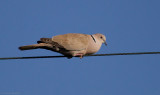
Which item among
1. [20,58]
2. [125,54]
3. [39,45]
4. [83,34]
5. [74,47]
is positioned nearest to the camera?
[20,58]

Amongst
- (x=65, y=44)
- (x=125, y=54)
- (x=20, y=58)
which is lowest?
(x=20, y=58)

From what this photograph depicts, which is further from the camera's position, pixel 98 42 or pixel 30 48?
pixel 98 42

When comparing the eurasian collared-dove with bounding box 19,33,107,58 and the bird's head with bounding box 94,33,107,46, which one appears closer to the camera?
the eurasian collared-dove with bounding box 19,33,107,58

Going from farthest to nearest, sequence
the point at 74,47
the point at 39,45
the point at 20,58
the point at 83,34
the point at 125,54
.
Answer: the point at 83,34, the point at 74,47, the point at 39,45, the point at 125,54, the point at 20,58

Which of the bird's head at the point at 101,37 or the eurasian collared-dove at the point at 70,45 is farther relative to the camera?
the bird's head at the point at 101,37

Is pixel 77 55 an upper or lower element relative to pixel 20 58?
upper

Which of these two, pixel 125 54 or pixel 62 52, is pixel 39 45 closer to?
pixel 62 52

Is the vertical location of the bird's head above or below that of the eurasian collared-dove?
above

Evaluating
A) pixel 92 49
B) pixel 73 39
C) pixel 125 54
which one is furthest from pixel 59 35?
pixel 125 54

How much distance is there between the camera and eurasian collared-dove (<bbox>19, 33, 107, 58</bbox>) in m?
7.39

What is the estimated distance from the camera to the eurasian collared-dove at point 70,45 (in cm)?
739

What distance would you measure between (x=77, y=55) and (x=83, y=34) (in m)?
0.66

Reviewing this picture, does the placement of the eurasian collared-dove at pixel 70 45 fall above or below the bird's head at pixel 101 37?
below

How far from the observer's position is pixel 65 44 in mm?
7602
